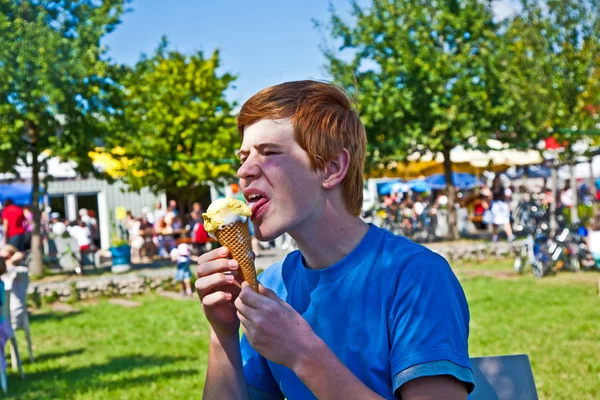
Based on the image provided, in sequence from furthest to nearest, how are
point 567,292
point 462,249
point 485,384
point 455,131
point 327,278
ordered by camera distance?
point 455,131 → point 462,249 → point 567,292 → point 485,384 → point 327,278

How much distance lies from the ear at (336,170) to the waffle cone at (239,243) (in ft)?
0.85

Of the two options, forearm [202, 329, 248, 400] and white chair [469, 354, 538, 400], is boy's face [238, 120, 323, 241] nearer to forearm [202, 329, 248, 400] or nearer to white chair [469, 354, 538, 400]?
forearm [202, 329, 248, 400]

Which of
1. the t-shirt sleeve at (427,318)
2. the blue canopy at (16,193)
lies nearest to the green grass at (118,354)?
the t-shirt sleeve at (427,318)

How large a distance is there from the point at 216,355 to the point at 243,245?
395mm

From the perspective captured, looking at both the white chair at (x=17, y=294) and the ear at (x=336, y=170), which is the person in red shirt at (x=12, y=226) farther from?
the ear at (x=336, y=170)

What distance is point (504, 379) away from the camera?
2.33 meters

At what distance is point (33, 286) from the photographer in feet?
45.4

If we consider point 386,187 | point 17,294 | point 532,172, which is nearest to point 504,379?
point 17,294

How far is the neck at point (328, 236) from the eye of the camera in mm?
2023

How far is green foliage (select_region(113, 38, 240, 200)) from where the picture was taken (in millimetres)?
26484

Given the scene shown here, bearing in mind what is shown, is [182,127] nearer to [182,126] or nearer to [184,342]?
[182,126]

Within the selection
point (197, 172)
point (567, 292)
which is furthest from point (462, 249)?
point (197, 172)

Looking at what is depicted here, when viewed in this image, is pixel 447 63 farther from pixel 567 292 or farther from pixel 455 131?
pixel 567 292

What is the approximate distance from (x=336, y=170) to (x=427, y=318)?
49 cm
